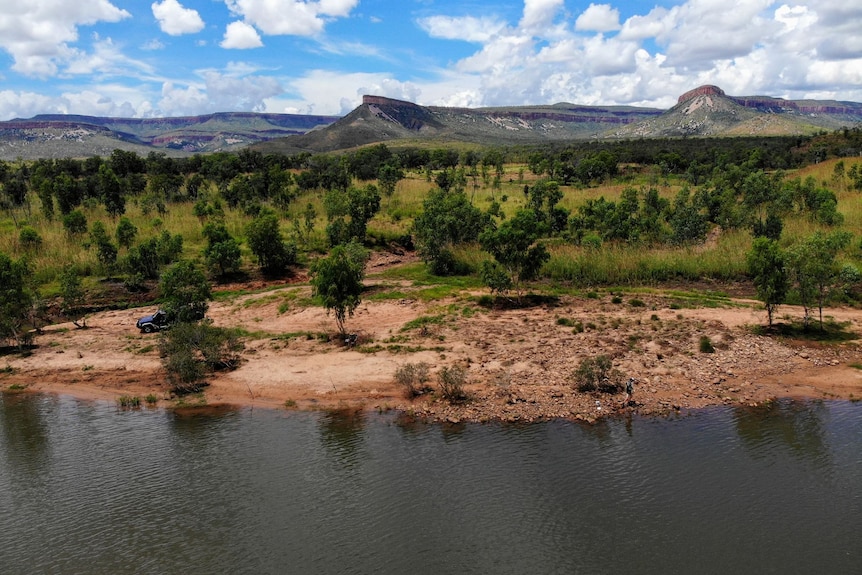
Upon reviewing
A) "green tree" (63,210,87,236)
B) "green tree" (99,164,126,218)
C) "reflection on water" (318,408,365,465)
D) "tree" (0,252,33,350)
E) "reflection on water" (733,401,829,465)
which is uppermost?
"green tree" (99,164,126,218)

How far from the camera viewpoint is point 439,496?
1675cm

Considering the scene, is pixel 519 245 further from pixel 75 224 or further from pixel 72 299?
pixel 75 224

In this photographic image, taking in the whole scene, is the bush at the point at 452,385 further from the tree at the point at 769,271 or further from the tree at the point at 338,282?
the tree at the point at 769,271

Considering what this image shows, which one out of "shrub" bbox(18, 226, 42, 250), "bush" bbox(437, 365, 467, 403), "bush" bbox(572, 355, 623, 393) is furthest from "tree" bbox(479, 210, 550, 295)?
"shrub" bbox(18, 226, 42, 250)

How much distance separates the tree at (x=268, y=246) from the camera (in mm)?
44281

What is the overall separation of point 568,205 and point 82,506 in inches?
2301

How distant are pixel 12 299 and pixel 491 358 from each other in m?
27.6

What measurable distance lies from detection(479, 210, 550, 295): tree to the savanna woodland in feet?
0.40

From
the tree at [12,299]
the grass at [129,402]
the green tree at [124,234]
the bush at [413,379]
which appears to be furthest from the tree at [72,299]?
the bush at [413,379]

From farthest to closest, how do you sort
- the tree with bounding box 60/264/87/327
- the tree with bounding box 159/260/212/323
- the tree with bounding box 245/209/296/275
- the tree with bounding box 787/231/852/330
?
the tree with bounding box 245/209/296/275, the tree with bounding box 60/264/87/327, the tree with bounding box 159/260/212/323, the tree with bounding box 787/231/852/330

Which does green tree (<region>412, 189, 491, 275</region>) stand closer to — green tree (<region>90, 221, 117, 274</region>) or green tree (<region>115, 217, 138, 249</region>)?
green tree (<region>115, 217, 138, 249</region>)

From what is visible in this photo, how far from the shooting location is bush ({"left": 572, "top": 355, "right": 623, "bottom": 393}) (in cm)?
2338

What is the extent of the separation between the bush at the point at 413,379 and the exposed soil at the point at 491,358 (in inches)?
16.0

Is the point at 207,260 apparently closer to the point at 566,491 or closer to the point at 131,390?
the point at 131,390
